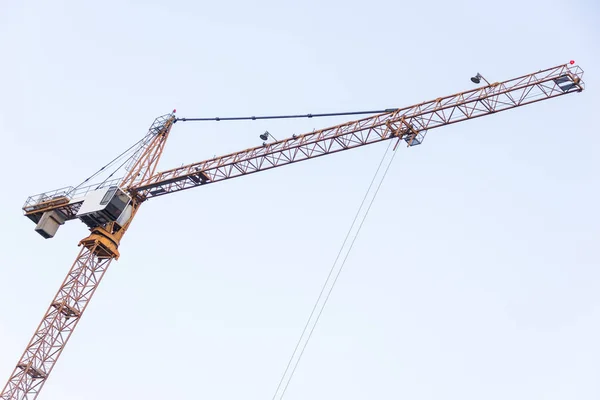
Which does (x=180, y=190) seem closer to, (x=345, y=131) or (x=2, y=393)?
(x=345, y=131)

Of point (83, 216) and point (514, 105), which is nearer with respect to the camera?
point (514, 105)

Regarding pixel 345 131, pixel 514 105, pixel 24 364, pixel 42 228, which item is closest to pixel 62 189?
pixel 42 228

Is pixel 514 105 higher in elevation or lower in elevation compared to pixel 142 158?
higher

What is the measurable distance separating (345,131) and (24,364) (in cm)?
3243

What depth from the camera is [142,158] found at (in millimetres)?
92312

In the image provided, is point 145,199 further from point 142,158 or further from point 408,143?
point 408,143

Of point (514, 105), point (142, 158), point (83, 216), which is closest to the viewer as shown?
point (514, 105)

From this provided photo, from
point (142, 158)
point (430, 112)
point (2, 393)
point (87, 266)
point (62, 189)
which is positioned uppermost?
point (430, 112)

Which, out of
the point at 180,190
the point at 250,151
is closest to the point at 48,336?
the point at 180,190

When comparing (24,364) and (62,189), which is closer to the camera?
(24,364)

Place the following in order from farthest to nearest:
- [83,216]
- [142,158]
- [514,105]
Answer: [142,158], [83,216], [514,105]

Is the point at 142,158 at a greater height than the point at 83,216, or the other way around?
the point at 142,158

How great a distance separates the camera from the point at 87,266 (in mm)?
83000

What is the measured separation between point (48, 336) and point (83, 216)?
1048 cm
